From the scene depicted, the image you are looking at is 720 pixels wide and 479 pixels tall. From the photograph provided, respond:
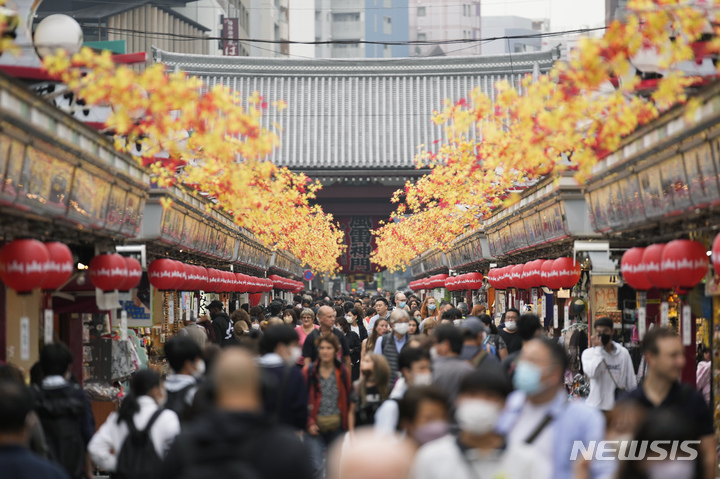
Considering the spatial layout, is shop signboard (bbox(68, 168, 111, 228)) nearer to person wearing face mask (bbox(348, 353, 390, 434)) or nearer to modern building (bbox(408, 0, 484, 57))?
person wearing face mask (bbox(348, 353, 390, 434))

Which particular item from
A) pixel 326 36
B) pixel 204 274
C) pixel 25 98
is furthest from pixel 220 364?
pixel 326 36

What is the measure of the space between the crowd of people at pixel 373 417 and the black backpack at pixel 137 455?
0.01 metres

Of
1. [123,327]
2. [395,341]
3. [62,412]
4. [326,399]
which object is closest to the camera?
[62,412]

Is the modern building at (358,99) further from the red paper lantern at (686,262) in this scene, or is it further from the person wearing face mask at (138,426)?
the person wearing face mask at (138,426)

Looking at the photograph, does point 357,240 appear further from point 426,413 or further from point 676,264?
point 426,413

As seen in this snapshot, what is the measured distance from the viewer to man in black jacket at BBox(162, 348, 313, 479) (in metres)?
4.25

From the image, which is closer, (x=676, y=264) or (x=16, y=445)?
(x=16, y=445)

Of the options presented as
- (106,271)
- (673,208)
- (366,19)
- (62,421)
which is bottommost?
(62,421)

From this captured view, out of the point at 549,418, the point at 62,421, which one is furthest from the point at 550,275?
the point at 549,418

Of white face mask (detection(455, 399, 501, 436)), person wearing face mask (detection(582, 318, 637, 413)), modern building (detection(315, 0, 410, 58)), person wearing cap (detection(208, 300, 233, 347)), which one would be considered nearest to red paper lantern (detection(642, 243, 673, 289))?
person wearing face mask (detection(582, 318, 637, 413))

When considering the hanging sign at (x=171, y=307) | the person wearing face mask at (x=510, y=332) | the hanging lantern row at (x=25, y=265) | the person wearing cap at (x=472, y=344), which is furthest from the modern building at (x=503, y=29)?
the hanging lantern row at (x=25, y=265)

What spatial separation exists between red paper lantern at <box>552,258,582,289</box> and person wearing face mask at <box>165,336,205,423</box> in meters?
7.47

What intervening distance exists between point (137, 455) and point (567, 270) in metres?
8.93

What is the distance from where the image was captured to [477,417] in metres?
4.75
